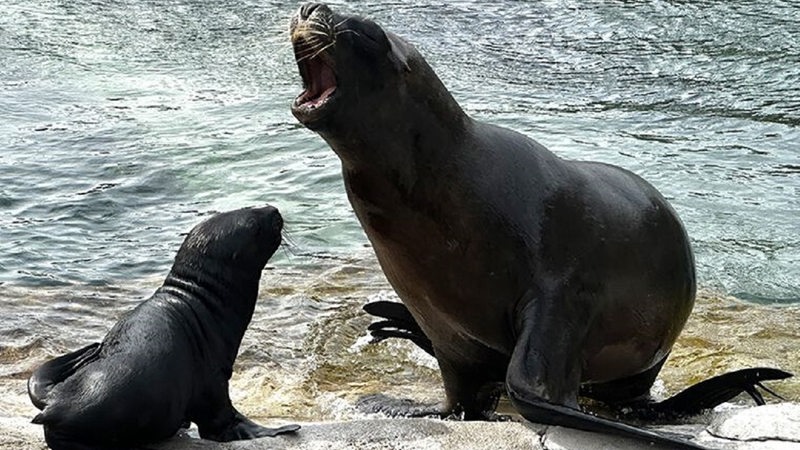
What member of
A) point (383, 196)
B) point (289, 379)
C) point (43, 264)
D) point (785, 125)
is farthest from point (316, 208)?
point (383, 196)

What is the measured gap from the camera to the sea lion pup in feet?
13.3

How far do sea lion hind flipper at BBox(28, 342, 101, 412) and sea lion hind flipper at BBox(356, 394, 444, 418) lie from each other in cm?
141

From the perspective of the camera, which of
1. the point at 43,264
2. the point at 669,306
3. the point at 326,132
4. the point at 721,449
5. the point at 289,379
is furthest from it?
the point at 43,264

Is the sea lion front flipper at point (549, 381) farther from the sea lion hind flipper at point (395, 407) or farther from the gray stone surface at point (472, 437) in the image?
the sea lion hind flipper at point (395, 407)

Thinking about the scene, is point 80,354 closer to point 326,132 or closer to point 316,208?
point 326,132

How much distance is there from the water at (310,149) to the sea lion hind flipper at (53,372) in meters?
0.86

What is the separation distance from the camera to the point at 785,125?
10.7 meters

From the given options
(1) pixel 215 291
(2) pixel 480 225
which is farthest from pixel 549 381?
(1) pixel 215 291

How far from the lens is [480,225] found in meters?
4.62

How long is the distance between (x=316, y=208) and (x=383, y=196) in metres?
4.68

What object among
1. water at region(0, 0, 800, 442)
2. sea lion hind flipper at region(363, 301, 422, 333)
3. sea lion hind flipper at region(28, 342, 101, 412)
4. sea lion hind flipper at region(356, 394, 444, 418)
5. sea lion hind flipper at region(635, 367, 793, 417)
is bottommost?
water at region(0, 0, 800, 442)

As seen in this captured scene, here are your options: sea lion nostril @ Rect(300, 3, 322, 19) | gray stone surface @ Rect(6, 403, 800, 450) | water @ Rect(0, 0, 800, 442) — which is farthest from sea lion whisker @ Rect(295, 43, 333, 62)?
water @ Rect(0, 0, 800, 442)

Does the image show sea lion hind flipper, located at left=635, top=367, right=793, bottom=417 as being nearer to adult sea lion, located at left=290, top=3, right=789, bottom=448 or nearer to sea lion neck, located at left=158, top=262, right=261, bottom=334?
adult sea lion, located at left=290, top=3, right=789, bottom=448

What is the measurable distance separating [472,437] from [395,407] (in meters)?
1.27
